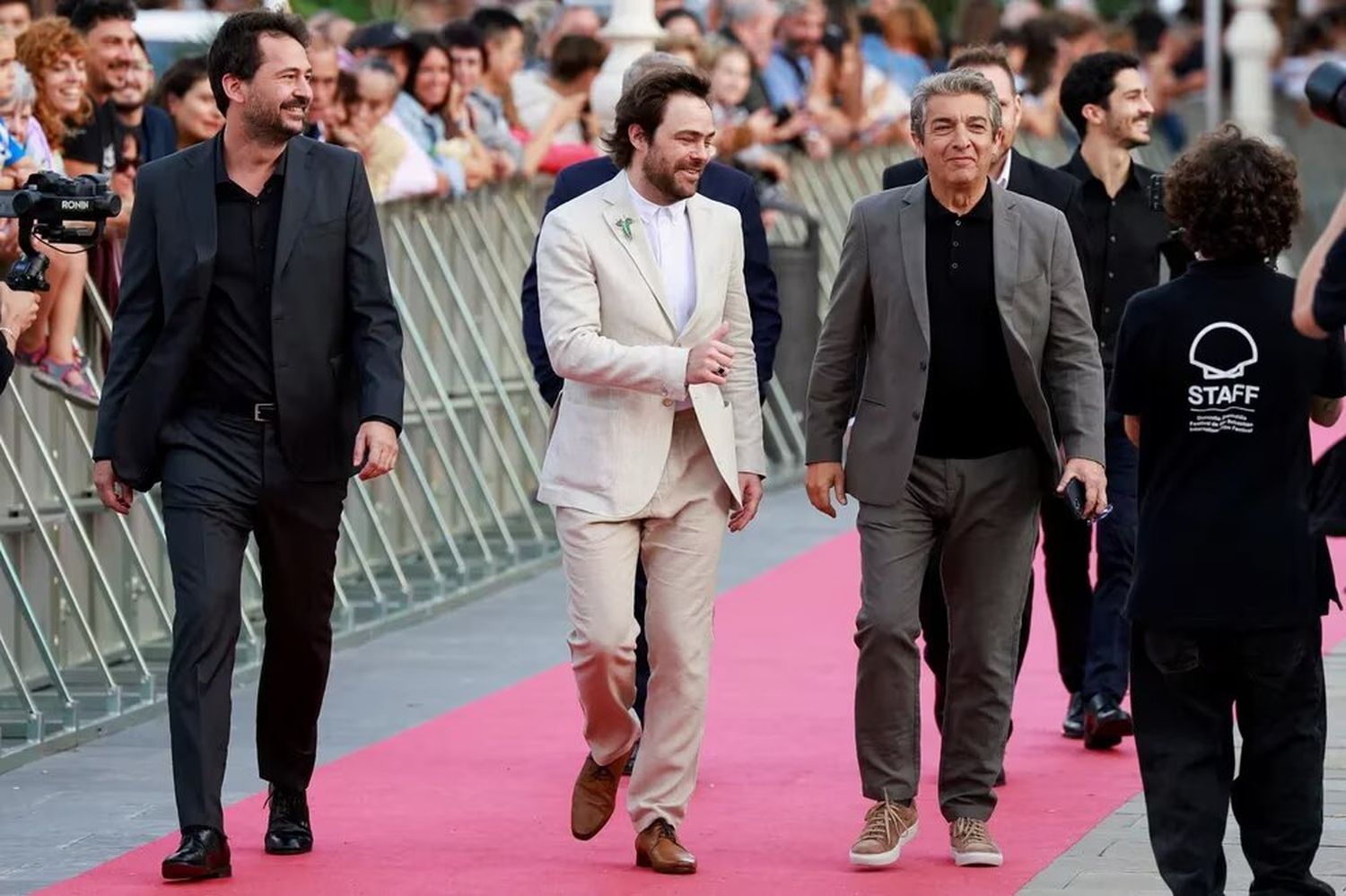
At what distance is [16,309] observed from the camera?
376 inches

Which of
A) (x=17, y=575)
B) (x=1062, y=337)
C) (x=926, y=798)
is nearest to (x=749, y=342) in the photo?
(x=1062, y=337)

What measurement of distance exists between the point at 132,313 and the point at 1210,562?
114 inches

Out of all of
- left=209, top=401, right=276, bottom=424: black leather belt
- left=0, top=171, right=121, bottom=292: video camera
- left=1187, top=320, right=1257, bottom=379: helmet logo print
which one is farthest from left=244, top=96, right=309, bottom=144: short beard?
left=1187, top=320, right=1257, bottom=379: helmet logo print

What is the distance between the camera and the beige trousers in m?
7.92

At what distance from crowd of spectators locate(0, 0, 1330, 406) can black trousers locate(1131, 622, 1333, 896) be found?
3521 millimetres

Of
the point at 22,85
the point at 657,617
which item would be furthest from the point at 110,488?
the point at 22,85

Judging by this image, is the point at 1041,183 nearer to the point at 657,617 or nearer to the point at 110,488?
the point at 657,617

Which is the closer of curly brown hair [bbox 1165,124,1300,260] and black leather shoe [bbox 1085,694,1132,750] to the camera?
curly brown hair [bbox 1165,124,1300,260]

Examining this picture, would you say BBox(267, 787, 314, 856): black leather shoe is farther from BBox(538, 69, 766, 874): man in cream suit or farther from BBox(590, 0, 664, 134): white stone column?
BBox(590, 0, 664, 134): white stone column

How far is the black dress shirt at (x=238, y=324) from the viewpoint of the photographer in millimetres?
7996

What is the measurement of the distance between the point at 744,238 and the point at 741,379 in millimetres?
960

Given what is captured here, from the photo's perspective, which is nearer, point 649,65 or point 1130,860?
point 1130,860

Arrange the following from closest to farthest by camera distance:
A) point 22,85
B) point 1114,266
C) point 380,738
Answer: point 1114,266 → point 380,738 → point 22,85

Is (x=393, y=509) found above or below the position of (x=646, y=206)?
below
